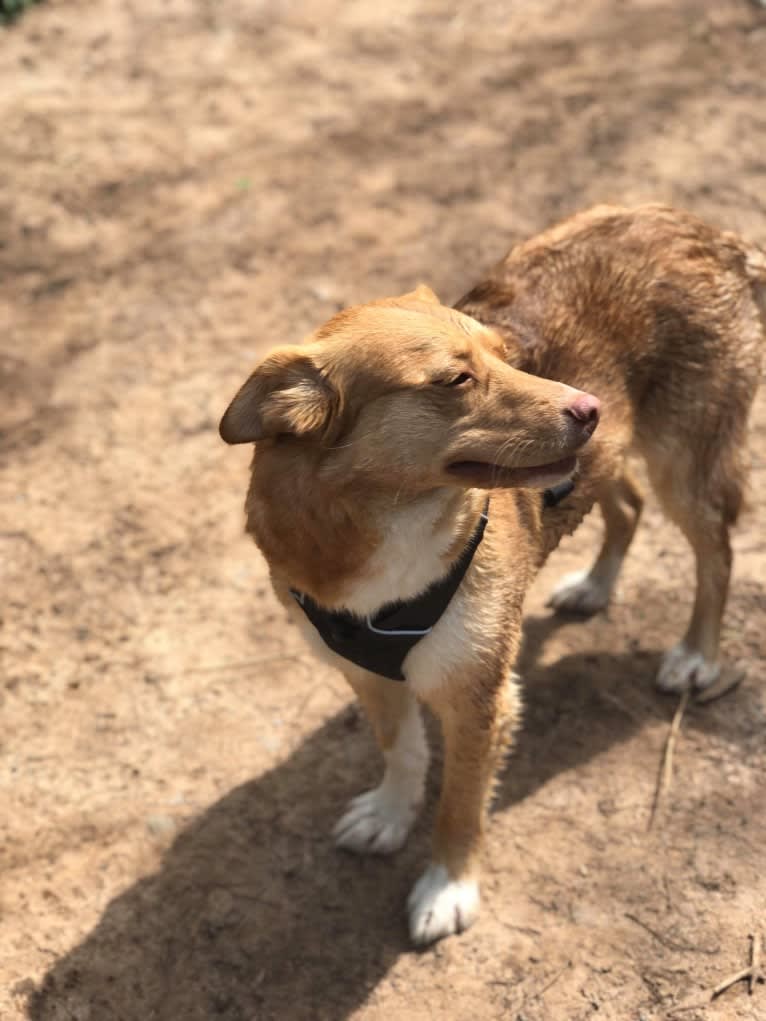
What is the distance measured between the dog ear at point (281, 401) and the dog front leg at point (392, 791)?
1.27 metres

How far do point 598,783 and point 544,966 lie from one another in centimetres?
74

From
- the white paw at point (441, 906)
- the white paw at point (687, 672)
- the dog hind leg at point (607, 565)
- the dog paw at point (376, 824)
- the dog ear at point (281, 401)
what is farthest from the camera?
the dog hind leg at point (607, 565)

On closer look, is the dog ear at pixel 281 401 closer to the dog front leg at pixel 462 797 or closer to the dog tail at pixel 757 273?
the dog front leg at pixel 462 797

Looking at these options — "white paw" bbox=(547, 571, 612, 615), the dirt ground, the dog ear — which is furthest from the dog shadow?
the dog ear

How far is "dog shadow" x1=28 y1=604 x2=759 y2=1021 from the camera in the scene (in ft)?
12.3

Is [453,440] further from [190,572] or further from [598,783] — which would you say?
[190,572]

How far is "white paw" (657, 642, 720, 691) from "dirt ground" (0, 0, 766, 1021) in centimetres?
10

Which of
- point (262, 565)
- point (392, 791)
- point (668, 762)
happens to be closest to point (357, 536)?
point (392, 791)

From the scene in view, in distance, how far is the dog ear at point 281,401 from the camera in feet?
10.0

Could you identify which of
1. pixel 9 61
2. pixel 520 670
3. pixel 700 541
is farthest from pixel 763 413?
pixel 9 61

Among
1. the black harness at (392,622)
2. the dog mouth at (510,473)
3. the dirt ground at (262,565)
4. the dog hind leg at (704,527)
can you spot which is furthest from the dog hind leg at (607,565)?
the dog mouth at (510,473)

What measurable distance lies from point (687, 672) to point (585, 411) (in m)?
1.74

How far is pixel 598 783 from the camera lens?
426 cm

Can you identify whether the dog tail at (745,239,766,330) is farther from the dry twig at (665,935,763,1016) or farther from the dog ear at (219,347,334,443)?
the dry twig at (665,935,763,1016)
